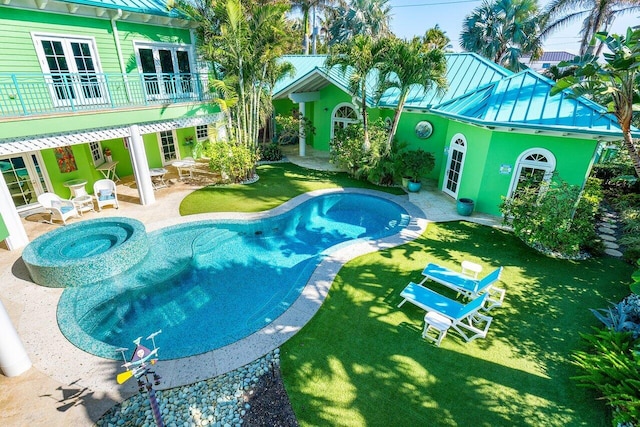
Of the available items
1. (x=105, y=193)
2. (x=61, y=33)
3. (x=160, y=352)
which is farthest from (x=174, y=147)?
(x=160, y=352)

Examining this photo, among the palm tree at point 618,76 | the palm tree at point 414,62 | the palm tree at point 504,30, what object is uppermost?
the palm tree at point 504,30

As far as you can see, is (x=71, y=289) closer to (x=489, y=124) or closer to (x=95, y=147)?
(x=95, y=147)

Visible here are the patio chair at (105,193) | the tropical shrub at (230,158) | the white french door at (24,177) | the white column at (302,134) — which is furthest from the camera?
the white column at (302,134)

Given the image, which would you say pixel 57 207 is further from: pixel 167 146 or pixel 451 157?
pixel 451 157

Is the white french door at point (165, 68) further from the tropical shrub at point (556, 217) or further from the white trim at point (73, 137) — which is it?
the tropical shrub at point (556, 217)

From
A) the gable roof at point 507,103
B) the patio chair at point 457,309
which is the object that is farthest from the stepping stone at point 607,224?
the patio chair at point 457,309

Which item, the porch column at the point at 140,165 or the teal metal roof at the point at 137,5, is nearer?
the teal metal roof at the point at 137,5

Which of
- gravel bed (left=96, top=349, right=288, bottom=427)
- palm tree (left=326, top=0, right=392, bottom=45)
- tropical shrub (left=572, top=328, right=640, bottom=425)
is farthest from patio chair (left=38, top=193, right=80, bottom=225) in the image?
palm tree (left=326, top=0, right=392, bottom=45)

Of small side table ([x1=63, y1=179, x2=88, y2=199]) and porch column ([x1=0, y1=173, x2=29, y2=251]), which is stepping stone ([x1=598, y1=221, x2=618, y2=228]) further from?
small side table ([x1=63, y1=179, x2=88, y2=199])
